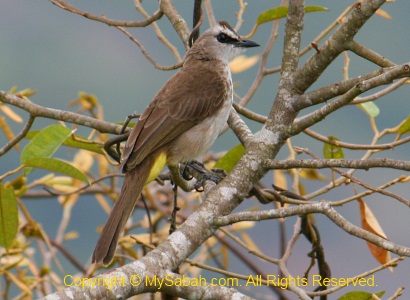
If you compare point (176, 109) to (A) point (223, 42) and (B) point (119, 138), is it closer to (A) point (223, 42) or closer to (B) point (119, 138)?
(B) point (119, 138)

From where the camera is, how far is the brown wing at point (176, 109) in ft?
10.6

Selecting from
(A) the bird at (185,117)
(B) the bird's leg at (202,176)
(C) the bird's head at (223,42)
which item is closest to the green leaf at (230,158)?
(B) the bird's leg at (202,176)

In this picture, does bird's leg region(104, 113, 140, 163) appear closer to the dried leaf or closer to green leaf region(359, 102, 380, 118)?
the dried leaf

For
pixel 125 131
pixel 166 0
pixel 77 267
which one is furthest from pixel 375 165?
pixel 77 267

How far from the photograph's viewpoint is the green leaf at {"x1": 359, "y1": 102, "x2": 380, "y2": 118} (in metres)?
3.36

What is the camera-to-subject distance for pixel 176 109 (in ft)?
11.8

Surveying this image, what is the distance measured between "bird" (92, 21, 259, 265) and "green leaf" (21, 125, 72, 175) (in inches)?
13.0

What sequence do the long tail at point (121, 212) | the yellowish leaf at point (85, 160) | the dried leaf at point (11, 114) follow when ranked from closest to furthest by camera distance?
the long tail at point (121, 212) < the dried leaf at point (11, 114) < the yellowish leaf at point (85, 160)

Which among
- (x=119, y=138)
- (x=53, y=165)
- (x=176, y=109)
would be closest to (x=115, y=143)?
(x=119, y=138)

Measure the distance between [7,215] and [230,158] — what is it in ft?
3.27

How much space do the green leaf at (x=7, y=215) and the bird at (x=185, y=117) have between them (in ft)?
1.46

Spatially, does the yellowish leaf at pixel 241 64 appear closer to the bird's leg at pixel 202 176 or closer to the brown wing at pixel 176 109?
the brown wing at pixel 176 109

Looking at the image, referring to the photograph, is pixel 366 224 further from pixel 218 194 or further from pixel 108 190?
pixel 108 190

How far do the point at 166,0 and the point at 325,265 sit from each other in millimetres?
1473
